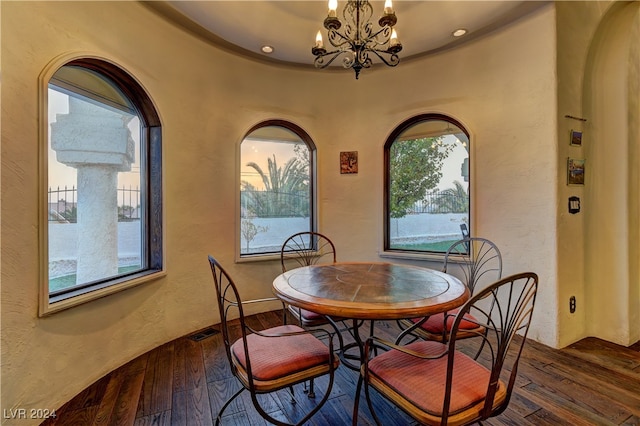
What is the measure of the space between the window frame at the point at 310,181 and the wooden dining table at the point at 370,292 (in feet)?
4.26

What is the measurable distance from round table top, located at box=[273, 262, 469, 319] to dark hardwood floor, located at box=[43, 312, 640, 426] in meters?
0.76

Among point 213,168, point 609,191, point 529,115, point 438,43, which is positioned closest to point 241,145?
point 213,168

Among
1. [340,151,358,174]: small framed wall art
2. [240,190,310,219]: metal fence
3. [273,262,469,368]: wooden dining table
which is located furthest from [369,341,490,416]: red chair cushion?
[340,151,358,174]: small framed wall art

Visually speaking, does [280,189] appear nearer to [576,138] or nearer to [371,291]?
[371,291]

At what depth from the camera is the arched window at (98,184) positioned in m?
1.91

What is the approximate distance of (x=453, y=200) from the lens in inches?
129

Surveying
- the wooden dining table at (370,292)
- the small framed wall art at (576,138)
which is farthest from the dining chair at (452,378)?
the small framed wall art at (576,138)

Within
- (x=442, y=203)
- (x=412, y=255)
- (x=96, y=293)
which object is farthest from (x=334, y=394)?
(x=442, y=203)

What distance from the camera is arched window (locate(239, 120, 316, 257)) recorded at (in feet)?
11.3

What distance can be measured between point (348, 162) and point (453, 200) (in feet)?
4.25

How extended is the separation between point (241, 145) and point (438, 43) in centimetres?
234

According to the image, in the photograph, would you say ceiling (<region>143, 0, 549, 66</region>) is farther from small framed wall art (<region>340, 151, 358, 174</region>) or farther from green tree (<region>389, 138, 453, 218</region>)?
small framed wall art (<region>340, 151, 358, 174</region>)

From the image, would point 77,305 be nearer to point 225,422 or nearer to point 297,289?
point 225,422

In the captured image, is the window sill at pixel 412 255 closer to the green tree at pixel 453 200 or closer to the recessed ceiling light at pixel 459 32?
the green tree at pixel 453 200
